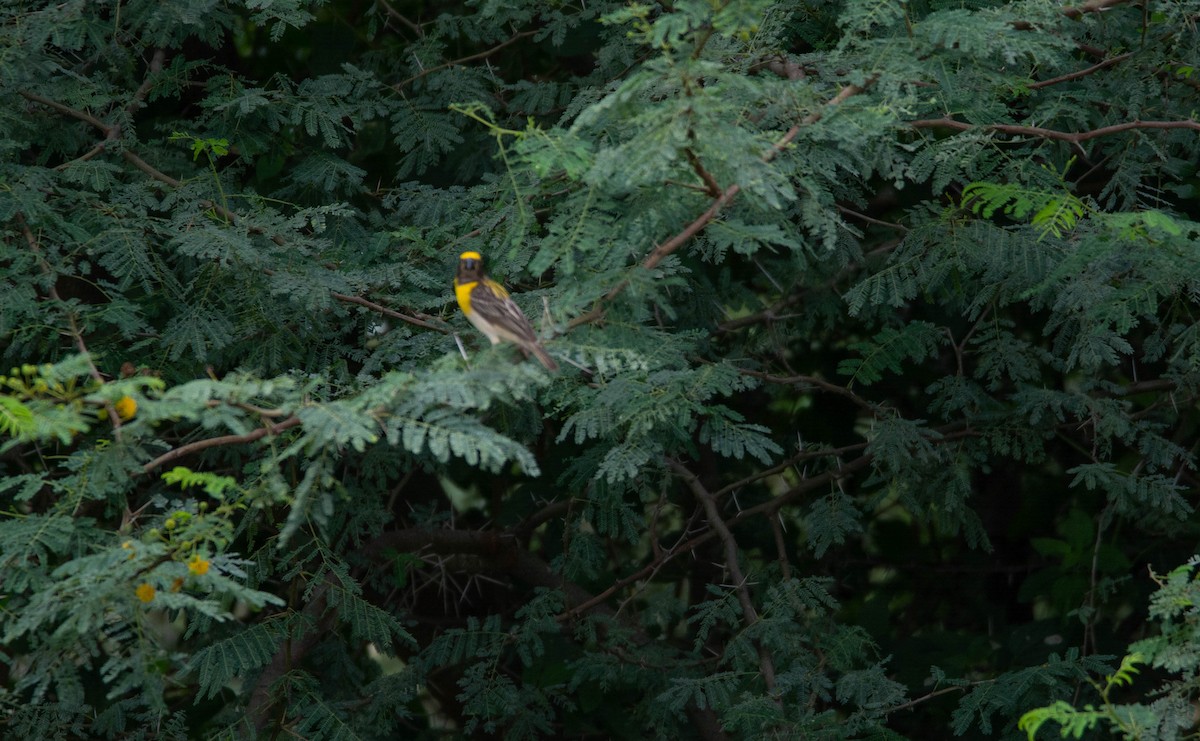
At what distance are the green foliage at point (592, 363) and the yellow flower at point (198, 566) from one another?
0.09ft

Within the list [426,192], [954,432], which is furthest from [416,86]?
[954,432]

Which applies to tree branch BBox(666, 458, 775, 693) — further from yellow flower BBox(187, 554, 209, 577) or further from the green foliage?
yellow flower BBox(187, 554, 209, 577)

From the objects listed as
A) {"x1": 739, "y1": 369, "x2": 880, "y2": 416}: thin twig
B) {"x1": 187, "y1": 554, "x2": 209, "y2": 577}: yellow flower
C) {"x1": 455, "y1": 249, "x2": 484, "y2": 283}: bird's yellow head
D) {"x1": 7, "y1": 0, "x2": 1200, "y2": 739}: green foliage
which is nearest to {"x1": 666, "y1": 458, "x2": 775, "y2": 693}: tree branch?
{"x1": 7, "y1": 0, "x2": 1200, "y2": 739}: green foliage

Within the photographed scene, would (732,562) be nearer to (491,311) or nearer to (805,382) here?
(805,382)

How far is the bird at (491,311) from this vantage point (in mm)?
3568

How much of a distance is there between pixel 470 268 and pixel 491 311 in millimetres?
567

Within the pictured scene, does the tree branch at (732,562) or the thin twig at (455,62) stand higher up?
the thin twig at (455,62)

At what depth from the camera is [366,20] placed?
6711mm

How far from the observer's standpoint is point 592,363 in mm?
4062

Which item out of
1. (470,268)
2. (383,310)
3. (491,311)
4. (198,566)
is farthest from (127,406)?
(470,268)

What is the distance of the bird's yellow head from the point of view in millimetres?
4395

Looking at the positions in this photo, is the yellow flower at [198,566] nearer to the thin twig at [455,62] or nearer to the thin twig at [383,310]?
the thin twig at [383,310]

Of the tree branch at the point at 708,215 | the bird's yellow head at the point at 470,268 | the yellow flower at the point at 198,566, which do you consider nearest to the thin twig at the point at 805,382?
the bird's yellow head at the point at 470,268

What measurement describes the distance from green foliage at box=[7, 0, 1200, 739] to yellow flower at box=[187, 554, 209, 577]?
26mm
